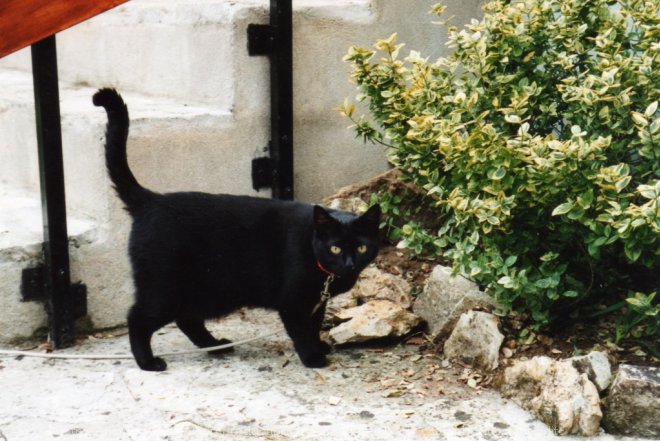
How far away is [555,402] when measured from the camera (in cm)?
284

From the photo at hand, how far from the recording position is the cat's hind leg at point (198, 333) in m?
3.62

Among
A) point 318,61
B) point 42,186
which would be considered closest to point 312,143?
point 318,61

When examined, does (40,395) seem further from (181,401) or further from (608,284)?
(608,284)

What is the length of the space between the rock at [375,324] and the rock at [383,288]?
0.43 ft

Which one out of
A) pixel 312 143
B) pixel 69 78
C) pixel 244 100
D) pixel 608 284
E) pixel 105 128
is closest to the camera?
pixel 608 284

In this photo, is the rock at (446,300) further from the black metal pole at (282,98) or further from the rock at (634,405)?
the black metal pole at (282,98)

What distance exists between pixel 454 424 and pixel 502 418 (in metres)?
0.18

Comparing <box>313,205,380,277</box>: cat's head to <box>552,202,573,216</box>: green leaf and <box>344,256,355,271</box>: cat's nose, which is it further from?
<box>552,202,573,216</box>: green leaf

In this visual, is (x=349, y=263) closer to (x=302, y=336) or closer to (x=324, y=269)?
(x=324, y=269)

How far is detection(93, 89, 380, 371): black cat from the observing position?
333 cm

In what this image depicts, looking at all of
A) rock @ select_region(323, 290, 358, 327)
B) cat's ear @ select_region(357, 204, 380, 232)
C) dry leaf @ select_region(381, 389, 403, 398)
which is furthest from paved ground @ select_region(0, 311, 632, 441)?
cat's ear @ select_region(357, 204, 380, 232)

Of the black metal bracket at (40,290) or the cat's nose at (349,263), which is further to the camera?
the black metal bracket at (40,290)

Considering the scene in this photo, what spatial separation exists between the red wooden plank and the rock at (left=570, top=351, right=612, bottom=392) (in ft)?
7.09

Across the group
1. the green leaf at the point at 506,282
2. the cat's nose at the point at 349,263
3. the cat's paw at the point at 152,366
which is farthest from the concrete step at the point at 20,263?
the green leaf at the point at 506,282
